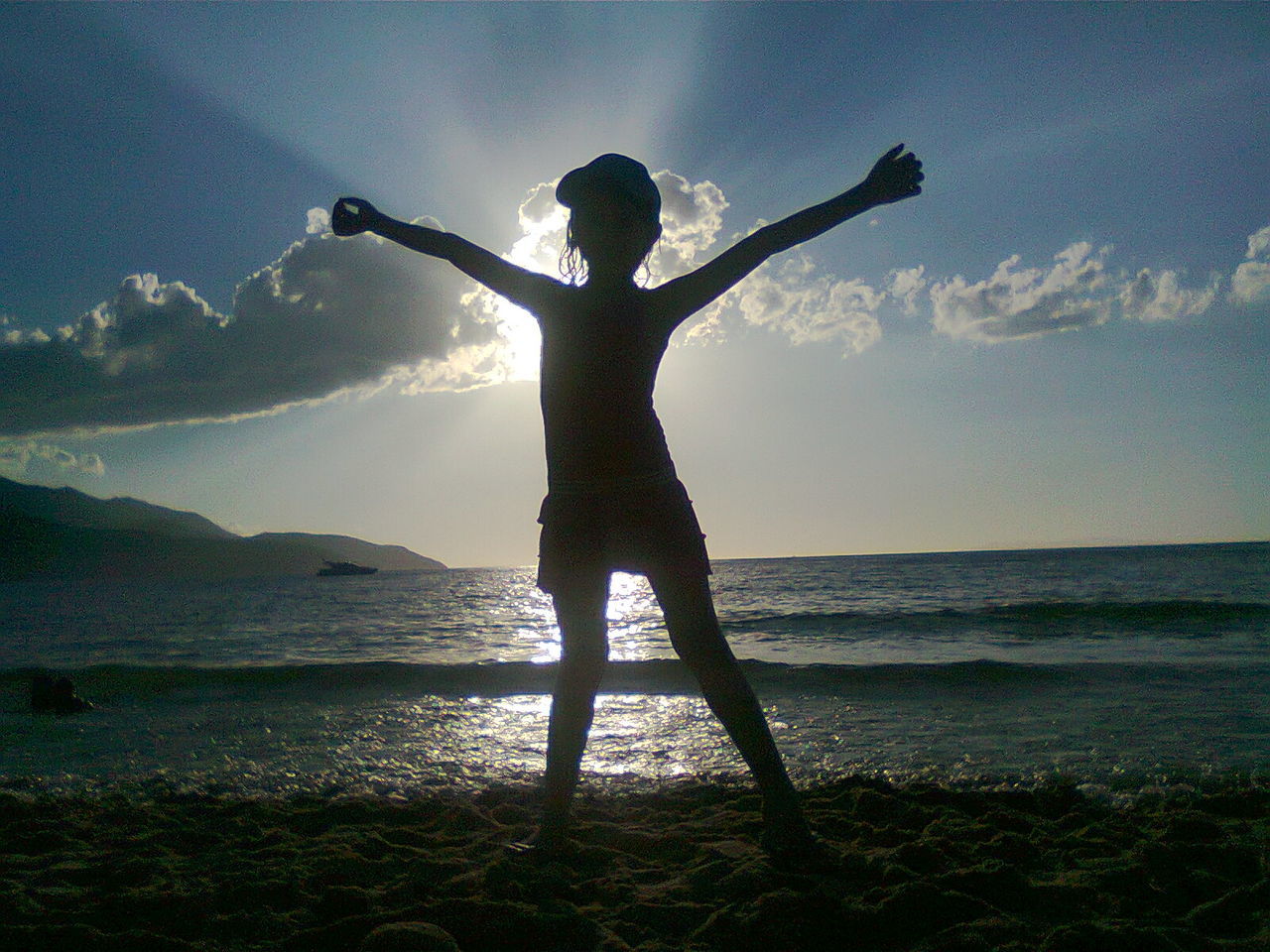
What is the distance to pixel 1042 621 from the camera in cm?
1423

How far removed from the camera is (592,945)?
1.64 metres

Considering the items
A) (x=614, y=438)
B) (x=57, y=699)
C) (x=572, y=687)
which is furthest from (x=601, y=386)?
(x=57, y=699)

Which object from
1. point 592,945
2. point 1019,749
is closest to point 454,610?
point 1019,749

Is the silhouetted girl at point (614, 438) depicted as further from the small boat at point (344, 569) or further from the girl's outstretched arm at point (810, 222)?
the small boat at point (344, 569)

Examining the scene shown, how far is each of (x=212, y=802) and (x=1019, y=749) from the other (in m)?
4.00

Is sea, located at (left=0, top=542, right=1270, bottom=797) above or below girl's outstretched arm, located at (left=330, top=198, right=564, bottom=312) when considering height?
below

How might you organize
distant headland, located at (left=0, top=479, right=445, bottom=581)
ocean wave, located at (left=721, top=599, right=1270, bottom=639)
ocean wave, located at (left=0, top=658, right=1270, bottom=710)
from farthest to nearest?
distant headland, located at (left=0, top=479, right=445, bottom=581), ocean wave, located at (left=721, top=599, right=1270, bottom=639), ocean wave, located at (left=0, top=658, right=1270, bottom=710)

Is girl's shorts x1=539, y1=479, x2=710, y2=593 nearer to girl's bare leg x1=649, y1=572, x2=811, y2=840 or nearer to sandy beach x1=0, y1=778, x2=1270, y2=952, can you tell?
girl's bare leg x1=649, y1=572, x2=811, y2=840

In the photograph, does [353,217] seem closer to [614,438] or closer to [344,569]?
[614,438]

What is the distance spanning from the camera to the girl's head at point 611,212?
7.02ft

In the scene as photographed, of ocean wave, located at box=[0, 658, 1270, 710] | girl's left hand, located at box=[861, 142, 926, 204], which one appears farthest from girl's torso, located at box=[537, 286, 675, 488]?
ocean wave, located at box=[0, 658, 1270, 710]

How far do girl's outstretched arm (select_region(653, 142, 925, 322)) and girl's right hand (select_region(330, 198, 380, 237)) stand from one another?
3.46 ft

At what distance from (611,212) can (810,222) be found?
61 cm

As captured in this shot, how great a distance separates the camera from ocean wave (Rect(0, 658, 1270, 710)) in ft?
20.4
